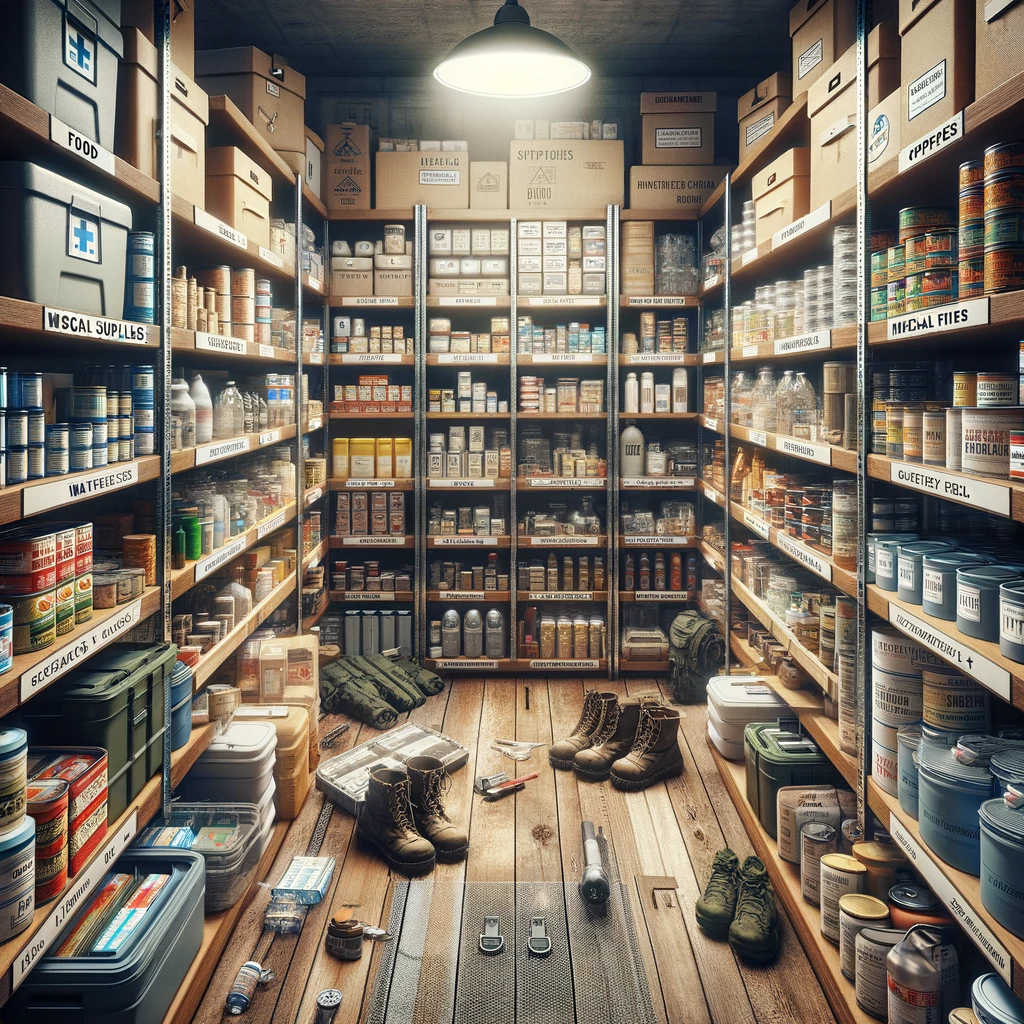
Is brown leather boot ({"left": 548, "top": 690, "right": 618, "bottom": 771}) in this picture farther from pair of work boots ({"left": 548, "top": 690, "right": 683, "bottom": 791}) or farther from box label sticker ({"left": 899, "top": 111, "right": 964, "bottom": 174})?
box label sticker ({"left": 899, "top": 111, "right": 964, "bottom": 174})

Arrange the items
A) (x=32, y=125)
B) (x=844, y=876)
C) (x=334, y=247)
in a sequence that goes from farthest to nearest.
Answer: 1. (x=334, y=247)
2. (x=844, y=876)
3. (x=32, y=125)

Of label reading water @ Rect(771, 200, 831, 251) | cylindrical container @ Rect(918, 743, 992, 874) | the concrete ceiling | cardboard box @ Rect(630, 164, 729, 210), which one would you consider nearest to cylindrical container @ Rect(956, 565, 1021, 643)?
cylindrical container @ Rect(918, 743, 992, 874)

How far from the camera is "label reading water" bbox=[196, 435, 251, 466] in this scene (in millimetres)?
3287

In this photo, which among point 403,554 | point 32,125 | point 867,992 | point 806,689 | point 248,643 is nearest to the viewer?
point 32,125

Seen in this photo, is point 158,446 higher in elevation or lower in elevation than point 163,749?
higher

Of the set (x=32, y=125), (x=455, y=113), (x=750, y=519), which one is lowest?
(x=750, y=519)

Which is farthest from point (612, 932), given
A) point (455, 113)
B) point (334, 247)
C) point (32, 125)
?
point (455, 113)

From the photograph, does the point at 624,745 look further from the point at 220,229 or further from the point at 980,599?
the point at 220,229

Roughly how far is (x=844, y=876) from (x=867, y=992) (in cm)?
33

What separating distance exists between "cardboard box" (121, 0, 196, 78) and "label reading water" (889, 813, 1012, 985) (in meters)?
3.08

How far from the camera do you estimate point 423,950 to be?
2.77 meters

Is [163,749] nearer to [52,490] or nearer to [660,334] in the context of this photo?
[52,490]

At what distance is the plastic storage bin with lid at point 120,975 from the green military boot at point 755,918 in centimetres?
160

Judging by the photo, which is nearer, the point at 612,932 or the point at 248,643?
the point at 612,932
